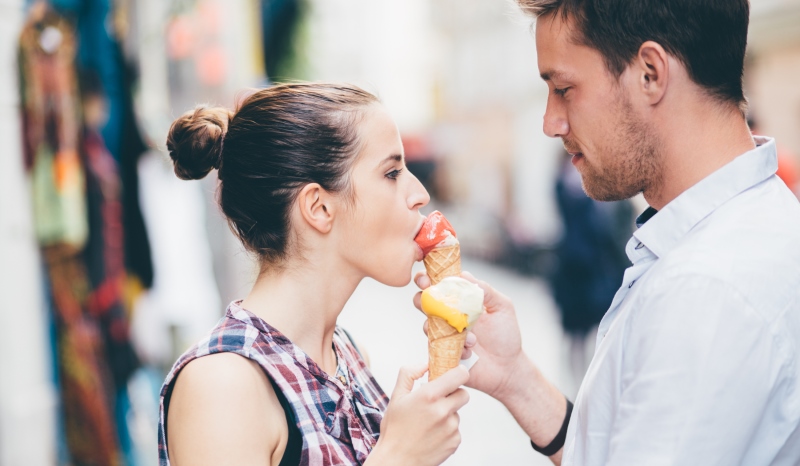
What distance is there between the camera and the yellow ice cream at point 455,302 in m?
2.14

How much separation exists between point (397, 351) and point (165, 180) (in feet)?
17.8

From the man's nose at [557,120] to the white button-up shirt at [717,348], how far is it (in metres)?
0.52

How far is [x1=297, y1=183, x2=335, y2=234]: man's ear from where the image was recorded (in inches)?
87.4

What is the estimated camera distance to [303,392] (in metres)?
2.04

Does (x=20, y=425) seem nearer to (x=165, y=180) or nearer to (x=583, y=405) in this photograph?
(x=165, y=180)

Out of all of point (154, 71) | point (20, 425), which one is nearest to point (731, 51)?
point (20, 425)

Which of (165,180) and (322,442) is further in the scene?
(165,180)

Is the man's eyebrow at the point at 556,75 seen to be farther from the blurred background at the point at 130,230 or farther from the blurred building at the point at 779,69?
the blurred building at the point at 779,69

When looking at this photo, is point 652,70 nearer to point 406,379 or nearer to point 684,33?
point 684,33

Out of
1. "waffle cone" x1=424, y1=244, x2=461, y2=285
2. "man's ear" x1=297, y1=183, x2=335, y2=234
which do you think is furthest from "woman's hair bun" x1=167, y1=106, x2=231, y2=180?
"waffle cone" x1=424, y1=244, x2=461, y2=285

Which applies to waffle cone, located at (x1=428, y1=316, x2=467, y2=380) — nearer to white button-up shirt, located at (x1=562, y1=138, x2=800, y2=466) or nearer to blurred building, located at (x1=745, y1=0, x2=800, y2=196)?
white button-up shirt, located at (x1=562, y1=138, x2=800, y2=466)

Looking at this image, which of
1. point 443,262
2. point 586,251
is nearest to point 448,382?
point 443,262

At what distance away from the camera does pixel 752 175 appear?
1882mm

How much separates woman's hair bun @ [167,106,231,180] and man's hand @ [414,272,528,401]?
3.62 ft
